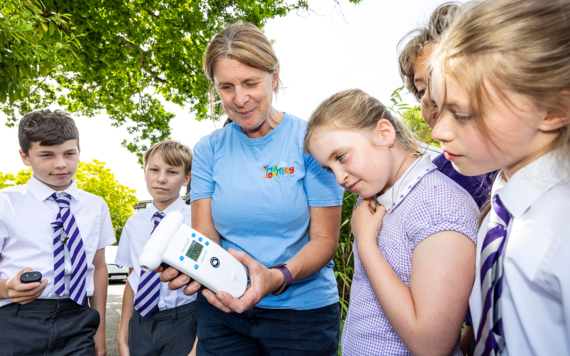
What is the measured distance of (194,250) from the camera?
4.74ft

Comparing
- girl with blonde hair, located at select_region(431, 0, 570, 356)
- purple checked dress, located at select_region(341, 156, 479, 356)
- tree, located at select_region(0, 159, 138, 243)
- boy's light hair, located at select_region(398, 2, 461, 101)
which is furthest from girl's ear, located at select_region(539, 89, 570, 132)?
tree, located at select_region(0, 159, 138, 243)

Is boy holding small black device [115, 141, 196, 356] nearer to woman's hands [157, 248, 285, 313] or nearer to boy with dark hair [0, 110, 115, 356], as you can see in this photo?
boy with dark hair [0, 110, 115, 356]

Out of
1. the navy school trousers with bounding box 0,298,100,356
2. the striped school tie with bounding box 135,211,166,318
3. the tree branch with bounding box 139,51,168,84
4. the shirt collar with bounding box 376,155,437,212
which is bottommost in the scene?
the striped school tie with bounding box 135,211,166,318

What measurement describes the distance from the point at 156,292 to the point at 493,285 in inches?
87.1

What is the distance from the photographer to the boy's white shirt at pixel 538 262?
784mm

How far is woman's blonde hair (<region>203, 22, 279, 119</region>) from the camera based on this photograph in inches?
→ 64.7

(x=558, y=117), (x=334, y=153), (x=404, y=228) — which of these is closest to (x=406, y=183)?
(x=404, y=228)

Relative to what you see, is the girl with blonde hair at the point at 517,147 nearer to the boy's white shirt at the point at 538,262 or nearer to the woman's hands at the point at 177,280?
the boy's white shirt at the point at 538,262

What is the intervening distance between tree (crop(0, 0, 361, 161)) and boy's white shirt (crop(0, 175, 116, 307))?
4.47 metres

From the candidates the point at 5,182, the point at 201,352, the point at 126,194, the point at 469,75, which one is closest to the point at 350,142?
the point at 469,75

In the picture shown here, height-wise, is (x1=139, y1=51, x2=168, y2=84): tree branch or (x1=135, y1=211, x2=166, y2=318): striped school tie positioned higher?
(x1=139, y1=51, x2=168, y2=84): tree branch

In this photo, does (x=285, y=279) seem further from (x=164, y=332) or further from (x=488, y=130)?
(x=164, y=332)

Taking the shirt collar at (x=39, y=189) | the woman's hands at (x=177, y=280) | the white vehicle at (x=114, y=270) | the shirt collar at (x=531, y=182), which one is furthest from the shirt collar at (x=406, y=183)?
the white vehicle at (x=114, y=270)

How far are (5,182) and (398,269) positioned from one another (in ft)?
88.4
